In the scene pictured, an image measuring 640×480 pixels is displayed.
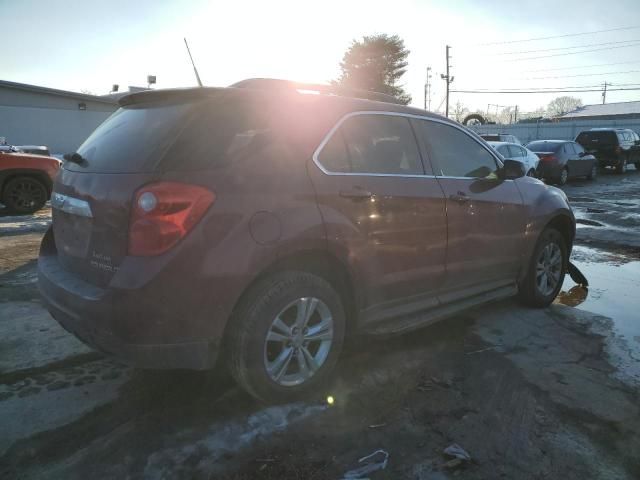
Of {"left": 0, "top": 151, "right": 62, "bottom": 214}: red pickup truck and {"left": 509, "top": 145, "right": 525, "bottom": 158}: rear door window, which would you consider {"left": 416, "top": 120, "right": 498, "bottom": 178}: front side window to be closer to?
{"left": 0, "top": 151, "right": 62, "bottom": 214}: red pickup truck

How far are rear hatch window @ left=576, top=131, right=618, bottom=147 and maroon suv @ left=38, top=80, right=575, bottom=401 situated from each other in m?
22.0

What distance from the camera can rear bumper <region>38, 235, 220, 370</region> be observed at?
2338 millimetres

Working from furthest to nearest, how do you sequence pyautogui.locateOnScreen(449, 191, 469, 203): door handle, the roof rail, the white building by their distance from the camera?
the white building, pyautogui.locateOnScreen(449, 191, 469, 203): door handle, the roof rail

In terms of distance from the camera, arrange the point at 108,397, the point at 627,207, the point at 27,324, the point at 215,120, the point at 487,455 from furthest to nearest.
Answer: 1. the point at 627,207
2. the point at 27,324
3. the point at 108,397
4. the point at 215,120
5. the point at 487,455

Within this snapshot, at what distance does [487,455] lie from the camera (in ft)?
8.13

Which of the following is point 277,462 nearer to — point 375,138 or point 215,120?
point 215,120

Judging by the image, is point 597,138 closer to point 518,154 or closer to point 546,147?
point 546,147

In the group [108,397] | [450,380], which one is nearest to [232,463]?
[108,397]

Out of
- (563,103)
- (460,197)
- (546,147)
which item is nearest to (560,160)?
(546,147)

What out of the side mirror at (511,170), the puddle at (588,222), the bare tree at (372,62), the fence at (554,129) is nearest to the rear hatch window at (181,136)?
the side mirror at (511,170)

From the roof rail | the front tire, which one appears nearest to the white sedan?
the roof rail

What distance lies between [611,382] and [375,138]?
7.47 feet

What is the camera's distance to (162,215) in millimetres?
2340

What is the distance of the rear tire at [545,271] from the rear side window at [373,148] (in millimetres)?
1866
